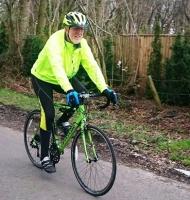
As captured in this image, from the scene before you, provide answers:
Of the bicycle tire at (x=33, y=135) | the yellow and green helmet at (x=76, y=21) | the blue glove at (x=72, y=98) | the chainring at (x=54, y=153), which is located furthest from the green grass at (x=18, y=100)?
the blue glove at (x=72, y=98)

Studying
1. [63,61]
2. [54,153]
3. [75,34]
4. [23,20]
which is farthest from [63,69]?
[23,20]

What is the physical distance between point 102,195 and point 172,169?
169 cm

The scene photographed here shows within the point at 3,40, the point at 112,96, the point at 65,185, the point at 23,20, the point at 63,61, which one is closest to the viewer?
the point at 112,96

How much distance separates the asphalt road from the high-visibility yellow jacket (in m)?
1.28

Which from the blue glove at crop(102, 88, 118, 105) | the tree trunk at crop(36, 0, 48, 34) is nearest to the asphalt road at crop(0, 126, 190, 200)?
the blue glove at crop(102, 88, 118, 105)

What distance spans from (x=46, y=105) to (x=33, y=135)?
43.1 inches

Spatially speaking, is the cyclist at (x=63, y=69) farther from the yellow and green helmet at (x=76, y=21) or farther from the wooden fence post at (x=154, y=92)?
the wooden fence post at (x=154, y=92)

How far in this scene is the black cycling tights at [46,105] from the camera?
6219mm

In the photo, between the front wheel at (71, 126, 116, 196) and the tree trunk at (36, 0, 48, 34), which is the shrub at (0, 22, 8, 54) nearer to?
the tree trunk at (36, 0, 48, 34)

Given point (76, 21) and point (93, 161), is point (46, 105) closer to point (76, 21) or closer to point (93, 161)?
point (93, 161)

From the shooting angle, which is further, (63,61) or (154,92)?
(154,92)

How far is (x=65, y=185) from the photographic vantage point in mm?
6195

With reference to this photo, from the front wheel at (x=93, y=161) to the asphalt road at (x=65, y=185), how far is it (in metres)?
0.13

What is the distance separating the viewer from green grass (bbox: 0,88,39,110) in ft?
41.9
